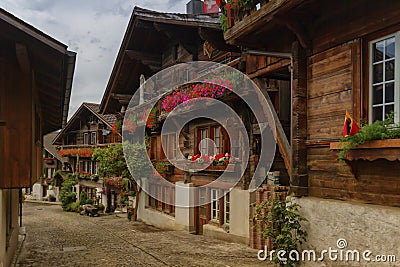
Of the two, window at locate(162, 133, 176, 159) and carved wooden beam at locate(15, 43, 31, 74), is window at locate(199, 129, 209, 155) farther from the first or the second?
carved wooden beam at locate(15, 43, 31, 74)

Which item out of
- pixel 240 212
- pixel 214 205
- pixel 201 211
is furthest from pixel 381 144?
pixel 201 211

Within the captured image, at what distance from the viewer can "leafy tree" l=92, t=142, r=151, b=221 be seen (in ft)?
61.9

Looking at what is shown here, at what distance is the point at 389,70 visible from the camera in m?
5.25

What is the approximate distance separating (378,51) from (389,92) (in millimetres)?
598

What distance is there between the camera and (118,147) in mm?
20000

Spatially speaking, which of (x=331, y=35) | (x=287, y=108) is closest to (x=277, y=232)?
(x=331, y=35)

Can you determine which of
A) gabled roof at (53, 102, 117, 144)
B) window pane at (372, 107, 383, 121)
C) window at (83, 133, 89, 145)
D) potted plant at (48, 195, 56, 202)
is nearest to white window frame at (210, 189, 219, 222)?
window pane at (372, 107, 383, 121)

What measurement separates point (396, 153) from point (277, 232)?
2.74 metres

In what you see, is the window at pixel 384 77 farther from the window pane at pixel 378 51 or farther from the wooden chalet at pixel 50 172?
the wooden chalet at pixel 50 172

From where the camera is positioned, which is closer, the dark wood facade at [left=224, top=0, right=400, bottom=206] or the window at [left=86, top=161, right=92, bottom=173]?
the dark wood facade at [left=224, top=0, right=400, bottom=206]

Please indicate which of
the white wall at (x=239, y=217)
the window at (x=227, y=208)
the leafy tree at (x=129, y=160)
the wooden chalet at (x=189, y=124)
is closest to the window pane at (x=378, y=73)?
the wooden chalet at (x=189, y=124)

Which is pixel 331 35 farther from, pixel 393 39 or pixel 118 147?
pixel 118 147

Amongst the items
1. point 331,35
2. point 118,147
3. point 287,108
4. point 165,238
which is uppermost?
point 331,35

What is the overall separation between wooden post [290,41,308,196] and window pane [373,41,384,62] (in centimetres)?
131
